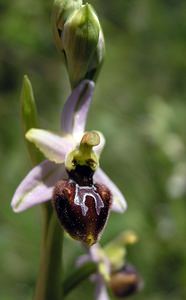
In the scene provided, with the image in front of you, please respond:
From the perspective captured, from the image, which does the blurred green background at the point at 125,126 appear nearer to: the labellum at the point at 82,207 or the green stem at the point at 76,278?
the green stem at the point at 76,278

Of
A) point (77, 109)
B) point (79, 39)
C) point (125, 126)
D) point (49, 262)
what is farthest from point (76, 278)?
point (125, 126)

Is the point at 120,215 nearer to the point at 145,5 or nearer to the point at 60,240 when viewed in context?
the point at 60,240

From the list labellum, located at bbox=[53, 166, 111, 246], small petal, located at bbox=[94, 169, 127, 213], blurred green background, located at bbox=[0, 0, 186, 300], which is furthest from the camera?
blurred green background, located at bbox=[0, 0, 186, 300]

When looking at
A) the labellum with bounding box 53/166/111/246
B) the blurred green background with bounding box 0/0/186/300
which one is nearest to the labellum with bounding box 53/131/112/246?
the labellum with bounding box 53/166/111/246

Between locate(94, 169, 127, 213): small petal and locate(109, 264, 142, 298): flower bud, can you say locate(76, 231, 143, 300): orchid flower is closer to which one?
locate(109, 264, 142, 298): flower bud

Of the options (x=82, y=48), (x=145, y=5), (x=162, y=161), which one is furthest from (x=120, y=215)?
(x=145, y=5)

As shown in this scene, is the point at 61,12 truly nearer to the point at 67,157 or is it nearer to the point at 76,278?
the point at 67,157
